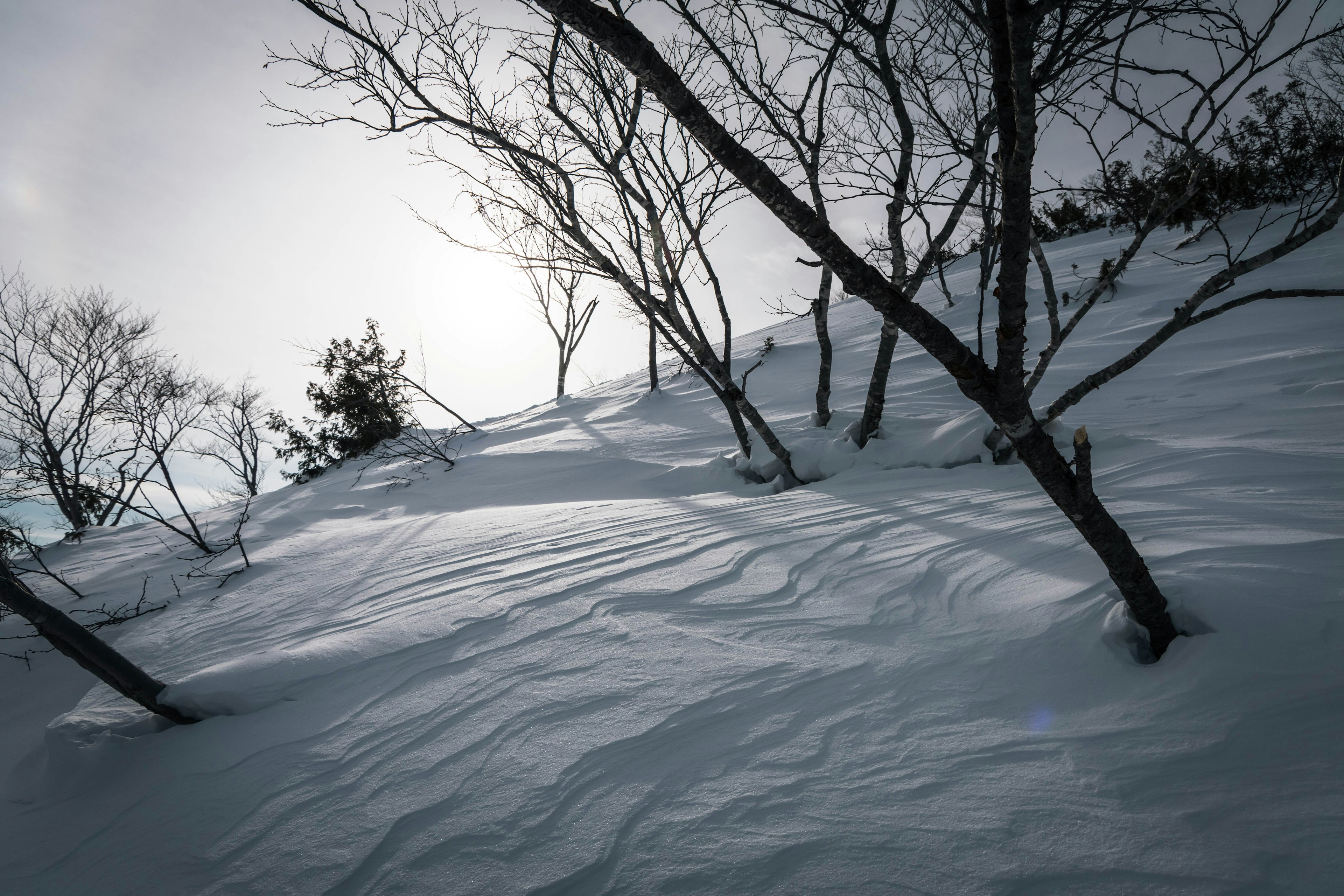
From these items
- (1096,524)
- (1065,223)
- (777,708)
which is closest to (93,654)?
(777,708)

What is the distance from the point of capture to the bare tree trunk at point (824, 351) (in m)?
5.15

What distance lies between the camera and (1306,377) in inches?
141

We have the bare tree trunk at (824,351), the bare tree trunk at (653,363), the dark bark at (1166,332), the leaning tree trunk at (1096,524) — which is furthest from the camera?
the bare tree trunk at (653,363)

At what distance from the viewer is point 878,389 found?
15.0 ft

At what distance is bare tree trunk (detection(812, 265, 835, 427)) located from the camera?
5148 mm

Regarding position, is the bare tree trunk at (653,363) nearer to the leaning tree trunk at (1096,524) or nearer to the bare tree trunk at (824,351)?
the bare tree trunk at (824,351)

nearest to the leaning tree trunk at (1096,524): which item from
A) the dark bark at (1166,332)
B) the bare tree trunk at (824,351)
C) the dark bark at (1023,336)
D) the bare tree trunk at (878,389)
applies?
the dark bark at (1023,336)

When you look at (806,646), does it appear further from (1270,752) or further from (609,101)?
(609,101)

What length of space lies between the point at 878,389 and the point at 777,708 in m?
3.54

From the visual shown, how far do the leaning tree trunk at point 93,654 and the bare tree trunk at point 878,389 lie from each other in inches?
181

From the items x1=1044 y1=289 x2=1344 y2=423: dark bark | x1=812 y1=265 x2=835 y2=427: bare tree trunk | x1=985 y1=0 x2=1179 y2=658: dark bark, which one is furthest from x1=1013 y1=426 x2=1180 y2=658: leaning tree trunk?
x1=812 y1=265 x2=835 y2=427: bare tree trunk

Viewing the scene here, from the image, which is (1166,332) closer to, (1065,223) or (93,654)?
(93,654)

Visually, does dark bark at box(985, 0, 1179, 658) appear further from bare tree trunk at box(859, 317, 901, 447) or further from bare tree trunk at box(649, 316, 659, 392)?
bare tree trunk at box(649, 316, 659, 392)

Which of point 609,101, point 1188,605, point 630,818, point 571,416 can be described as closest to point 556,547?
point 630,818
